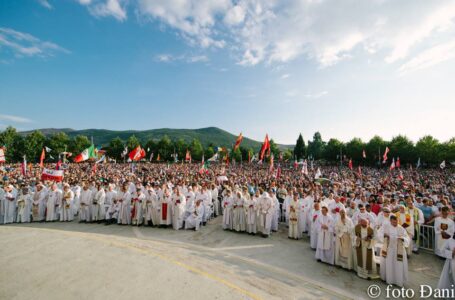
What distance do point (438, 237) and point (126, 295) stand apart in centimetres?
1044

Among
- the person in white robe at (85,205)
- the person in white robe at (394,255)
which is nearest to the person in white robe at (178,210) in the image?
the person in white robe at (85,205)

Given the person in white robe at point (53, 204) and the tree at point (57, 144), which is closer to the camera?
the person in white robe at point (53, 204)

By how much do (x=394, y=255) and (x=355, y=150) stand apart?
3309 inches

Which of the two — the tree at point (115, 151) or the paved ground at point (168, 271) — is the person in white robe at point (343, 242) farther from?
the tree at point (115, 151)

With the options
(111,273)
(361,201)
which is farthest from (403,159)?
(111,273)

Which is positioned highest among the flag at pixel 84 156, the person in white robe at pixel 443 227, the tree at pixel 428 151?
the tree at pixel 428 151

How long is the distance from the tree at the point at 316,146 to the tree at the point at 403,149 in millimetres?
30461

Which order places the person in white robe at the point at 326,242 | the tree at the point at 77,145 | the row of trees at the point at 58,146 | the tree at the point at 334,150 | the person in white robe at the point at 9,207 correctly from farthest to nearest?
the tree at the point at 77,145 < the tree at the point at 334,150 < the row of trees at the point at 58,146 < the person in white robe at the point at 9,207 < the person in white robe at the point at 326,242

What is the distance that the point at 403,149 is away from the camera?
6806cm

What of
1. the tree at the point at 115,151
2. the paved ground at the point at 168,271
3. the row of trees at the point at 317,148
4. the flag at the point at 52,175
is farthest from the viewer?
the tree at the point at 115,151

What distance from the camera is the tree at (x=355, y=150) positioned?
262 ft

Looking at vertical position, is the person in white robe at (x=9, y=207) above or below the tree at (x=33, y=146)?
below

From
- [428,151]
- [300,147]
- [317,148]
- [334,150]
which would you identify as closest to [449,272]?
[428,151]

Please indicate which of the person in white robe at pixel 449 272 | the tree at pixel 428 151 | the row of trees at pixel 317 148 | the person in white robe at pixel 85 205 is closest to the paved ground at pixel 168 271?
the person in white robe at pixel 449 272
